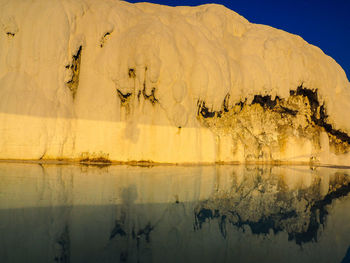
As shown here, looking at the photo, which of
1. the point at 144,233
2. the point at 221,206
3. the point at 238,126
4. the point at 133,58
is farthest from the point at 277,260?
the point at 238,126

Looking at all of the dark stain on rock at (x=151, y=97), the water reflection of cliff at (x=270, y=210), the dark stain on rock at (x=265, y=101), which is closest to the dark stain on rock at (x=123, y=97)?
the dark stain on rock at (x=151, y=97)

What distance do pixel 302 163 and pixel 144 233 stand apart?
44.2ft

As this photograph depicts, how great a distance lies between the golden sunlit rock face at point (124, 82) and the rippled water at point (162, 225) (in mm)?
5138

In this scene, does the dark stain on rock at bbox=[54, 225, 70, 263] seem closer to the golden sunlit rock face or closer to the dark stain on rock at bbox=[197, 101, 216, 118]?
the golden sunlit rock face

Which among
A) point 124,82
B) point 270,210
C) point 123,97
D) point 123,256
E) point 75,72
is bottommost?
point 123,256

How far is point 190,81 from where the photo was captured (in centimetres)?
1159

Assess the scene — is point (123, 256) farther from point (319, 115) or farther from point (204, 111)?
point (319, 115)

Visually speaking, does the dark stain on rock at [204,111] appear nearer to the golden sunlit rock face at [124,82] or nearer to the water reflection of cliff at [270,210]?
the golden sunlit rock face at [124,82]

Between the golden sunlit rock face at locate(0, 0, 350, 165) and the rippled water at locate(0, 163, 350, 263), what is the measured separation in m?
5.14

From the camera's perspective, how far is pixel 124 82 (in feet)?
35.1

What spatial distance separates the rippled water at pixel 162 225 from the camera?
Answer: 241 centimetres

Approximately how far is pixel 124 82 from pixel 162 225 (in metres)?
8.21

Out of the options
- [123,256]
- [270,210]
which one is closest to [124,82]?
[270,210]

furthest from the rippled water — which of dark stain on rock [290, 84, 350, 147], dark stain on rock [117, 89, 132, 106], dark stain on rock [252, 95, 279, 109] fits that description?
dark stain on rock [290, 84, 350, 147]
